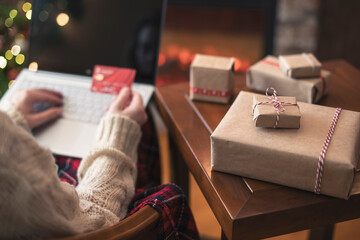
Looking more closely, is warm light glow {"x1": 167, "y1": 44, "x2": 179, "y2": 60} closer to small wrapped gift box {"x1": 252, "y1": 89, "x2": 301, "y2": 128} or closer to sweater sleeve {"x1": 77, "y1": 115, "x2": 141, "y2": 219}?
sweater sleeve {"x1": 77, "y1": 115, "x2": 141, "y2": 219}

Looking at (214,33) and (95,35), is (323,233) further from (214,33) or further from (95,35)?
(214,33)

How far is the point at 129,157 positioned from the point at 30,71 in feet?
1.74

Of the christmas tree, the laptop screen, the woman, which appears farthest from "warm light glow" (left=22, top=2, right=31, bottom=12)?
the woman

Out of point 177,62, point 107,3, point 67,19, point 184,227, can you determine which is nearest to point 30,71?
point 67,19

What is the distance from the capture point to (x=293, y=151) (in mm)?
685

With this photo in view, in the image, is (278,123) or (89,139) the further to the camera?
(89,139)

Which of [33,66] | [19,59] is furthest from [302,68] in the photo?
[19,59]

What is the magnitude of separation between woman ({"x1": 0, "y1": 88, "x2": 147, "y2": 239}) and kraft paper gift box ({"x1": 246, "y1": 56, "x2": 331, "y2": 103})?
0.29 metres

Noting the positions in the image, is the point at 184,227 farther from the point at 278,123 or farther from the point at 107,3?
the point at 107,3

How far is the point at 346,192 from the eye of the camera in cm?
68

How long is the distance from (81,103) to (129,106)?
19cm

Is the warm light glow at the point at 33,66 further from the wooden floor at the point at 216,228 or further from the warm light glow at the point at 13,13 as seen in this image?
the wooden floor at the point at 216,228

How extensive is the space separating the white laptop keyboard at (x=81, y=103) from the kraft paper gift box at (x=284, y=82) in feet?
1.31

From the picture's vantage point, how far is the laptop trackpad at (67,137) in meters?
1.07
